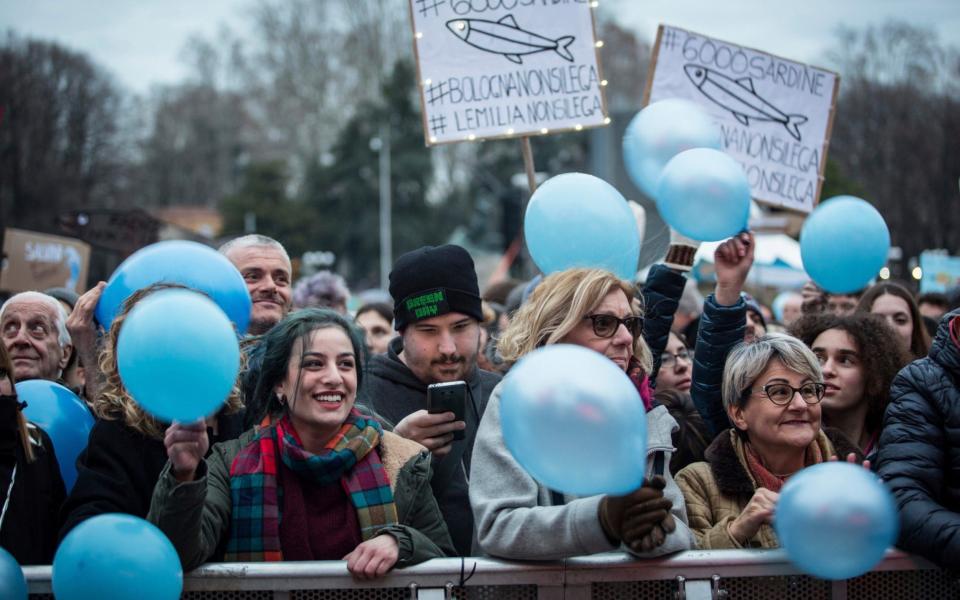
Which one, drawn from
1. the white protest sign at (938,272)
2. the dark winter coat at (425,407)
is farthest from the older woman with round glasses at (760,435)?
the white protest sign at (938,272)

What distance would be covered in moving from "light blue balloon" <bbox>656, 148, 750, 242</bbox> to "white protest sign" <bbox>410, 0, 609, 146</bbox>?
163 cm

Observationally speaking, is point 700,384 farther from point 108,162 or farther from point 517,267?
point 108,162

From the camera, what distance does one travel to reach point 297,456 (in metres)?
2.89

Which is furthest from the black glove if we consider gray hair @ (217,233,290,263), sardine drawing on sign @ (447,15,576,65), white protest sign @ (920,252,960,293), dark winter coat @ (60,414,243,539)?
white protest sign @ (920,252,960,293)

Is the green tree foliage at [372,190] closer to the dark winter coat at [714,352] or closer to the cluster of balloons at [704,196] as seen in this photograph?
the dark winter coat at [714,352]

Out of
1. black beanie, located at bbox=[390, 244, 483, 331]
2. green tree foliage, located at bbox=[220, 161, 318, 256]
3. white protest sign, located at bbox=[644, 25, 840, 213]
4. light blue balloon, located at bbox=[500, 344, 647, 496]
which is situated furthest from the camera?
green tree foliage, located at bbox=[220, 161, 318, 256]

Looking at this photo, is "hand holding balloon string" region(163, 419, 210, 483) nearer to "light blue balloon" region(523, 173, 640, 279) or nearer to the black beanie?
the black beanie

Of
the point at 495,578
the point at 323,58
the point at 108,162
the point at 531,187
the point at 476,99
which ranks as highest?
the point at 323,58

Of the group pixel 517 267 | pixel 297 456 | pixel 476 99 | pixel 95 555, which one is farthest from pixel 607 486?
pixel 517 267

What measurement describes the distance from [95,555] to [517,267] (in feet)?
87.2

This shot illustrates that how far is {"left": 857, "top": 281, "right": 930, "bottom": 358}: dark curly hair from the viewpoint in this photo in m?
4.94

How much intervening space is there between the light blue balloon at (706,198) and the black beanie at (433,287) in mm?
737

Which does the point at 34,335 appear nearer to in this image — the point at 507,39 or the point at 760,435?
the point at 507,39

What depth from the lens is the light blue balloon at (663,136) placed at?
392 centimetres
